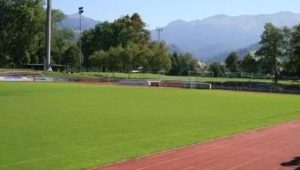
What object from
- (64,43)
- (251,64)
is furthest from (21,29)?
(251,64)

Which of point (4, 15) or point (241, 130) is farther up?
point (4, 15)

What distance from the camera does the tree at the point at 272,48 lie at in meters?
82.5

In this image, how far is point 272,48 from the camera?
271ft

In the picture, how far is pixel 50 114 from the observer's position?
84.0 feet

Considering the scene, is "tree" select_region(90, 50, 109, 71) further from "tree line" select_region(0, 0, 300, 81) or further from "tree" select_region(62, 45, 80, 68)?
"tree" select_region(62, 45, 80, 68)

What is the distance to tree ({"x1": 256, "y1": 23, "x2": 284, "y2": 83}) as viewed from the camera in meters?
82.5

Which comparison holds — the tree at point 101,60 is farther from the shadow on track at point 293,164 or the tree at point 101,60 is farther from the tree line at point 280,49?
the shadow on track at point 293,164

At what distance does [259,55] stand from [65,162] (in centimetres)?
7462

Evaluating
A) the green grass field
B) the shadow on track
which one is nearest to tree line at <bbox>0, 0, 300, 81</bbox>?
the green grass field

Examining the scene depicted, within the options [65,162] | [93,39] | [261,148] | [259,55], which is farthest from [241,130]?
[93,39]

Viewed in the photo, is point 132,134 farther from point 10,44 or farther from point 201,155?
point 10,44

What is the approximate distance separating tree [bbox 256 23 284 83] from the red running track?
6381 centimetres

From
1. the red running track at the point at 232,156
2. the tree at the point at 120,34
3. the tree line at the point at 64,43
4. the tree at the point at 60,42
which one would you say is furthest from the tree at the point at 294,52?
the red running track at the point at 232,156

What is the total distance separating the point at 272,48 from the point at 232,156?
227 feet
